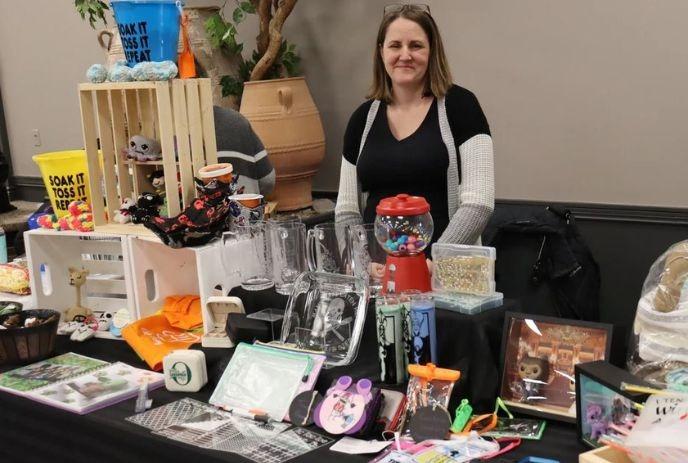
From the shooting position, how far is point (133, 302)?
2082 millimetres

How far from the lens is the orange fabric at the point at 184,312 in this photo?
2.03 metres

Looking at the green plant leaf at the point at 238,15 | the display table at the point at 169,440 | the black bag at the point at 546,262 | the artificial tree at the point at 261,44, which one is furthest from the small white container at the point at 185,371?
the green plant leaf at the point at 238,15

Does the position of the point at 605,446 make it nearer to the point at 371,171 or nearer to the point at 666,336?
the point at 666,336

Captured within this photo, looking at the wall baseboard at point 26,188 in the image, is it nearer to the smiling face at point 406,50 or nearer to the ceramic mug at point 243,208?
the ceramic mug at point 243,208

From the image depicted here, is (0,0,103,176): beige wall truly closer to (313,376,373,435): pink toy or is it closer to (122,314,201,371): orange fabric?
(122,314,201,371): orange fabric

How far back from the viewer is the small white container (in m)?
1.68

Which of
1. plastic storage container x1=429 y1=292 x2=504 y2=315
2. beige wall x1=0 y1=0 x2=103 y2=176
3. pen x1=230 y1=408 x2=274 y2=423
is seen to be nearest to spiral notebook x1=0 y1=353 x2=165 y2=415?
pen x1=230 y1=408 x2=274 y2=423

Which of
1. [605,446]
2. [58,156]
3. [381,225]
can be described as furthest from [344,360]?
[58,156]

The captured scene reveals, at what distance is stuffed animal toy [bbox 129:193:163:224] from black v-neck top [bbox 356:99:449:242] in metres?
0.57

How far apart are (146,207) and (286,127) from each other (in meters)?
1.53

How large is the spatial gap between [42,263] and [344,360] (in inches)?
43.1

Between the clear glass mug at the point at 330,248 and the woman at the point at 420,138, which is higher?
the woman at the point at 420,138

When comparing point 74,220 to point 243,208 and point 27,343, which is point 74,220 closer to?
point 27,343

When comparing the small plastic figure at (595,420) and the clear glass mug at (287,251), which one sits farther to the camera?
the clear glass mug at (287,251)
